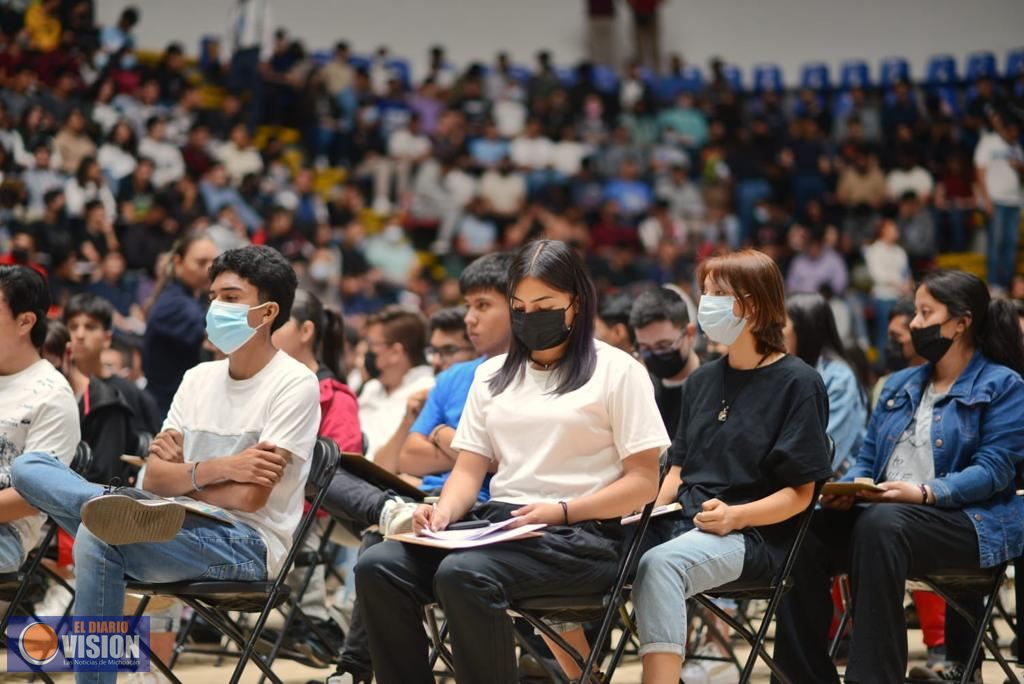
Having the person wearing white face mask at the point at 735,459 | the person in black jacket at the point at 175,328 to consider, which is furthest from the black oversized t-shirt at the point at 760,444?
the person in black jacket at the point at 175,328

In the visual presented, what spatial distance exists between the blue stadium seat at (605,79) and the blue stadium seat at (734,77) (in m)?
1.64

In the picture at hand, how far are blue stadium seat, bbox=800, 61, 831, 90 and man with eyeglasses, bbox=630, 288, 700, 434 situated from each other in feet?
48.5

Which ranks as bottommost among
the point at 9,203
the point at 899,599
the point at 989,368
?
the point at 899,599

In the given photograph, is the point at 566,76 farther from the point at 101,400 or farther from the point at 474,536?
the point at 474,536

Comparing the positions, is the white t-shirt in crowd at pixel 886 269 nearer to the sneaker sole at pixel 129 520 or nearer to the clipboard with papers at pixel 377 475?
the clipboard with papers at pixel 377 475

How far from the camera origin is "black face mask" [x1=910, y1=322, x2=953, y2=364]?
12.8ft

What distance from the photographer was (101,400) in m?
4.66

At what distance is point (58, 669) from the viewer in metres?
4.24

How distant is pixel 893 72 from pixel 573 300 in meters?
16.5

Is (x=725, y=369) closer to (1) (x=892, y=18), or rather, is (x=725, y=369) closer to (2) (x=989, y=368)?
(2) (x=989, y=368)

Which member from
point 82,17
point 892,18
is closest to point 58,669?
point 82,17

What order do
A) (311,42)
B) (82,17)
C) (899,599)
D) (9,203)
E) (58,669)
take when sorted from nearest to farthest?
(899,599) → (58,669) → (9,203) → (82,17) → (311,42)

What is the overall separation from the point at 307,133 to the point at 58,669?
12424 millimetres

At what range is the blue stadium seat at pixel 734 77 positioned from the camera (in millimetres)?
19031
